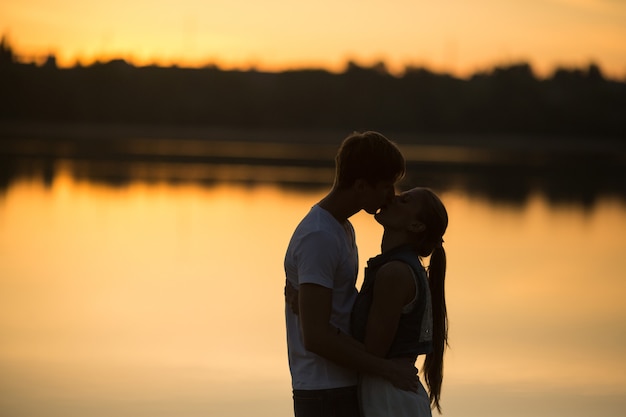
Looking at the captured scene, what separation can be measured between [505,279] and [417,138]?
5698 cm

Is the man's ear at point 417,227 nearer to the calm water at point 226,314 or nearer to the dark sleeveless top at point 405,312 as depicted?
the dark sleeveless top at point 405,312

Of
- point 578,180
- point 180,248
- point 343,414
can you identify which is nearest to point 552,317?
point 180,248

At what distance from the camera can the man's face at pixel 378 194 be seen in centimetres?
329

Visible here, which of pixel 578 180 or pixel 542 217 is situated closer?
pixel 542 217

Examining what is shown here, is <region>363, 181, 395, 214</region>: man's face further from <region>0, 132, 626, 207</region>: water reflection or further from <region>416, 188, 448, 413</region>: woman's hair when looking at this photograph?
<region>0, 132, 626, 207</region>: water reflection

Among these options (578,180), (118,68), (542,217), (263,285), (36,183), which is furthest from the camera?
(118,68)

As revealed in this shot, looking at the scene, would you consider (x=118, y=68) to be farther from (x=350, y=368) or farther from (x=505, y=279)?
(x=350, y=368)

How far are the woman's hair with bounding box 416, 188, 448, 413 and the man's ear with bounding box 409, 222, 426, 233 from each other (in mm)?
14

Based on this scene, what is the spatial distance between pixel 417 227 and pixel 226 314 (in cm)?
586

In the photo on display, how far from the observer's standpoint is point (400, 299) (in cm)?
331

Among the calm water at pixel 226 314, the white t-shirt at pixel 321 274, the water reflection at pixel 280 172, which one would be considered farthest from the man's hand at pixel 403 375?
the water reflection at pixel 280 172

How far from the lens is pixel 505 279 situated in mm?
12031

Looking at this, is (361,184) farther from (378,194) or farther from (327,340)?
(327,340)

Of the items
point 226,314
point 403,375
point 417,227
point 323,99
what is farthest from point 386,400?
point 323,99
